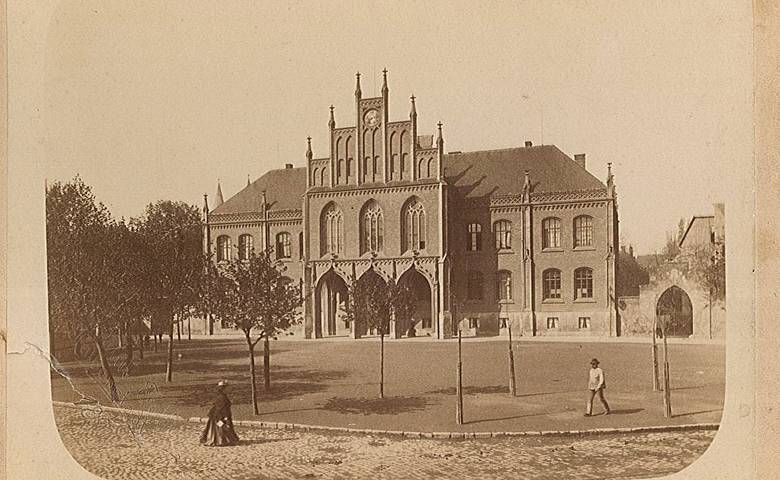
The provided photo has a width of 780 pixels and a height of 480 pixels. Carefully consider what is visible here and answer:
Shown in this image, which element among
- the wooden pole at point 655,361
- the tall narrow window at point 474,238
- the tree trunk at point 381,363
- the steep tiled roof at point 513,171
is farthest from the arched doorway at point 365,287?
the tall narrow window at point 474,238

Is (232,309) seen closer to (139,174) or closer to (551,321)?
(139,174)

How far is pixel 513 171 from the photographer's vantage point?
8.81 m

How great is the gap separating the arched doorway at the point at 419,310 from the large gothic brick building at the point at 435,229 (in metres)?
0.02

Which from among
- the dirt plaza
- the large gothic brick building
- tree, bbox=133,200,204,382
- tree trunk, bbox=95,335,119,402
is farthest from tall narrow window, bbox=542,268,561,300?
tree trunk, bbox=95,335,119,402

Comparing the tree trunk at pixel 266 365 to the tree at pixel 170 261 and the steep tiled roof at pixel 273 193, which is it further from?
the steep tiled roof at pixel 273 193

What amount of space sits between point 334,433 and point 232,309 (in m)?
1.61

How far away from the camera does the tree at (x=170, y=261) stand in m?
6.48

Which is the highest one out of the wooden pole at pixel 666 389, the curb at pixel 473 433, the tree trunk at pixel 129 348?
the tree trunk at pixel 129 348

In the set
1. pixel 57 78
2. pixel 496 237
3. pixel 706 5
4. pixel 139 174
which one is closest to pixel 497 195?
pixel 496 237

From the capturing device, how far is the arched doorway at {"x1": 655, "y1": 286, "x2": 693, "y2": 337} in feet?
19.4

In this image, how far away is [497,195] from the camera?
1059cm

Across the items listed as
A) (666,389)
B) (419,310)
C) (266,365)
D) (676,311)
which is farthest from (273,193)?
(666,389)

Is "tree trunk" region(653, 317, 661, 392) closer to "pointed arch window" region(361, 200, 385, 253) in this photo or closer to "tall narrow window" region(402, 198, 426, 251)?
"pointed arch window" region(361, 200, 385, 253)

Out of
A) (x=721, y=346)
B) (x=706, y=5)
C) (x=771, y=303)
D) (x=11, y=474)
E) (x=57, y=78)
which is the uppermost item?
(x=706, y=5)
